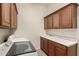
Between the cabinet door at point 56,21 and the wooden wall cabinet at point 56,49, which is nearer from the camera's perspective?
the wooden wall cabinet at point 56,49

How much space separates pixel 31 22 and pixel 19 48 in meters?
0.23

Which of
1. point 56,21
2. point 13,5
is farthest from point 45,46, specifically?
point 13,5

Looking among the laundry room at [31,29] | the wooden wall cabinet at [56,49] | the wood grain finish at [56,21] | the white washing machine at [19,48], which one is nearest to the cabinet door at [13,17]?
the laundry room at [31,29]

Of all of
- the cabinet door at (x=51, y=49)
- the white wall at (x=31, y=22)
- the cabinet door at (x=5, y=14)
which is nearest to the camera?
the cabinet door at (x=5, y=14)

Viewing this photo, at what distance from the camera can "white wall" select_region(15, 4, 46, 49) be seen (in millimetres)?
775

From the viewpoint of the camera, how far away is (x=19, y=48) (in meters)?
0.76

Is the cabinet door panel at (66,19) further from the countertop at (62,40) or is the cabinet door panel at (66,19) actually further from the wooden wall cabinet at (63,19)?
the countertop at (62,40)

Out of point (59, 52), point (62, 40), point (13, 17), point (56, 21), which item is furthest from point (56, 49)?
point (13, 17)

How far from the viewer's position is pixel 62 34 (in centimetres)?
88

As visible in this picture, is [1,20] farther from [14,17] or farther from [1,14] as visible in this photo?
[14,17]

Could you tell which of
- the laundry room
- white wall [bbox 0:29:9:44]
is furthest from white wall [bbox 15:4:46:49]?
white wall [bbox 0:29:9:44]

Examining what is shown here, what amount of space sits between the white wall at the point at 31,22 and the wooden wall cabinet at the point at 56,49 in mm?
75

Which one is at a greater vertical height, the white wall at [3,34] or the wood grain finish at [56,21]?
the wood grain finish at [56,21]

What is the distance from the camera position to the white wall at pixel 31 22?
78 centimetres
